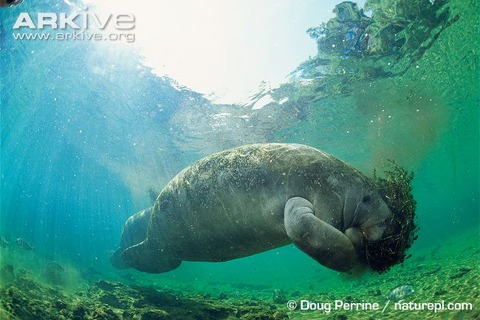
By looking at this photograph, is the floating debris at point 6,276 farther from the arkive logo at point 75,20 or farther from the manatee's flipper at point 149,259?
the arkive logo at point 75,20

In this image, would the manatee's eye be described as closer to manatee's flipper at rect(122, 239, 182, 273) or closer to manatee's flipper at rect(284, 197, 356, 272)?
manatee's flipper at rect(284, 197, 356, 272)

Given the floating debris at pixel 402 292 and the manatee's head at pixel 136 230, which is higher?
the manatee's head at pixel 136 230

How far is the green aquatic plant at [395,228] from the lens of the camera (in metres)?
4.00

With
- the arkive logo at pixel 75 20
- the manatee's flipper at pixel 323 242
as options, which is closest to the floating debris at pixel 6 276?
the arkive logo at pixel 75 20

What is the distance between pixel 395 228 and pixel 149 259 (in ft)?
16.1

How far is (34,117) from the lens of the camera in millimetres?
20188

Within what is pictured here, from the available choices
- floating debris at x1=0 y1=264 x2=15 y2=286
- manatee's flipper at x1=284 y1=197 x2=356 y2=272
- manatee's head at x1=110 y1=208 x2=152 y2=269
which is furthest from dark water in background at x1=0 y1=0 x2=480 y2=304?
manatee's flipper at x1=284 y1=197 x2=356 y2=272

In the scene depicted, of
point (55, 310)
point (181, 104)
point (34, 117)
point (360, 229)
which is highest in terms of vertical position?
point (34, 117)

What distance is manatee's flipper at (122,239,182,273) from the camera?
6395 millimetres

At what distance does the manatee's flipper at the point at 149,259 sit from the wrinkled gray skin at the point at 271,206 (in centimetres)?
77

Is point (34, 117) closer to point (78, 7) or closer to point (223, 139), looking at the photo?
point (223, 139)

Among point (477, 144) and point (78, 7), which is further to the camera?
point (477, 144)

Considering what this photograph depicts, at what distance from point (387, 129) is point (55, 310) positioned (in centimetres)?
2184

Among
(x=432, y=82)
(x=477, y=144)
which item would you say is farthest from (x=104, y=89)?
(x=477, y=144)
